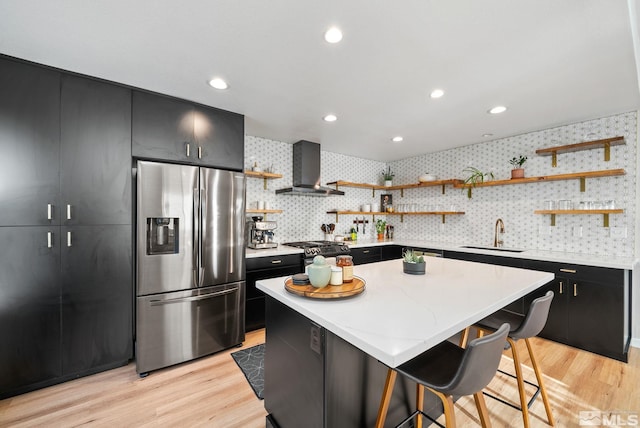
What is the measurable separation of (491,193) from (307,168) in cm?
269

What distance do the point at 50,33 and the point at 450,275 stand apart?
3043 millimetres

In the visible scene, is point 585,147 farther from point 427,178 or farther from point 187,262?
point 187,262

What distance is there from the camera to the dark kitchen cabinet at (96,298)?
213 centimetres

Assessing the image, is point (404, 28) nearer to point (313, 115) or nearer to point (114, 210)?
point (313, 115)

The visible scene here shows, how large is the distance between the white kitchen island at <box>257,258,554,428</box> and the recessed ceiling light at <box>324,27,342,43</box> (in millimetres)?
1544

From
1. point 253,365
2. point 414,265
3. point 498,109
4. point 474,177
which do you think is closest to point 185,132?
point 253,365

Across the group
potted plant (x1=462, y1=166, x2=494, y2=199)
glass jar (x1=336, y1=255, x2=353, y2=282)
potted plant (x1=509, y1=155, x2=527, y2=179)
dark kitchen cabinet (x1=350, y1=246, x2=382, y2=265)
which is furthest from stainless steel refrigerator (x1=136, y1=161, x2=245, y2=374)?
potted plant (x1=509, y1=155, x2=527, y2=179)

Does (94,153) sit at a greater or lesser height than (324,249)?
greater

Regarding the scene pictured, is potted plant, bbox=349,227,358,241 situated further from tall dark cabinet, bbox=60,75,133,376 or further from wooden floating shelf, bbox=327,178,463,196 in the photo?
tall dark cabinet, bbox=60,75,133,376

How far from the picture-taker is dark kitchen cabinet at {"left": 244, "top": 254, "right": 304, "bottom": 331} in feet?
10.0

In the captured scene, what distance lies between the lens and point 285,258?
10.9 feet

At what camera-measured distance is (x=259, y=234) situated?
3512mm

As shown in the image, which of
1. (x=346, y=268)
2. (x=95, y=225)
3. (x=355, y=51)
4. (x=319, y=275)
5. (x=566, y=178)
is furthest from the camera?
(x=566, y=178)

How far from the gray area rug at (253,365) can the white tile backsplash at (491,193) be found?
172cm
